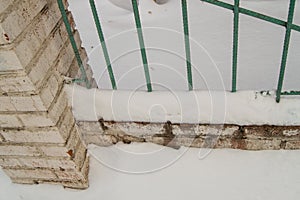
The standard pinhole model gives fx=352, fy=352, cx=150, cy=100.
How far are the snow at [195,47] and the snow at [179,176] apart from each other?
43 cm

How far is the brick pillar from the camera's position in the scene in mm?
1463

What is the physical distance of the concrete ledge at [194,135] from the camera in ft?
6.33

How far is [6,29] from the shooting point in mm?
1357

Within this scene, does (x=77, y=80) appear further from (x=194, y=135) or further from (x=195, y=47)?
(x=195, y=47)

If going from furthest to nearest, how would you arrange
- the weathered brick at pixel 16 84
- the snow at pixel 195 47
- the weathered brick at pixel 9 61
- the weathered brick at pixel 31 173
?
1. the snow at pixel 195 47
2. the weathered brick at pixel 31 173
3. the weathered brick at pixel 16 84
4. the weathered brick at pixel 9 61

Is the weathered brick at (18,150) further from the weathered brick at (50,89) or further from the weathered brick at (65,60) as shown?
the weathered brick at (65,60)

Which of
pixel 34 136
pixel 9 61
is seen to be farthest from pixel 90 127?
pixel 9 61

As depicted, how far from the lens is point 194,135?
203 cm

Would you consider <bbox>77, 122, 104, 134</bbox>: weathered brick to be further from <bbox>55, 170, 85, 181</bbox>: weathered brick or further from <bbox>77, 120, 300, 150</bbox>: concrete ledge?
<bbox>55, 170, 85, 181</bbox>: weathered brick

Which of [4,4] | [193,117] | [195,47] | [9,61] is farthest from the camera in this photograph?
[195,47]

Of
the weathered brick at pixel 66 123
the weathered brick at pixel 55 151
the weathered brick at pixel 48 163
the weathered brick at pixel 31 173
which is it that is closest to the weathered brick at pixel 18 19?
the weathered brick at pixel 66 123

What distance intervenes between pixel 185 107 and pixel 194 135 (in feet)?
0.73

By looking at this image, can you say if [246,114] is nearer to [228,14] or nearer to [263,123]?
[263,123]

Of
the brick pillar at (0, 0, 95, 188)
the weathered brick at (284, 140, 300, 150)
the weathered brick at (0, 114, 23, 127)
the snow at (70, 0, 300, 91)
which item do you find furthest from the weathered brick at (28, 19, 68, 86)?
the weathered brick at (284, 140, 300, 150)
